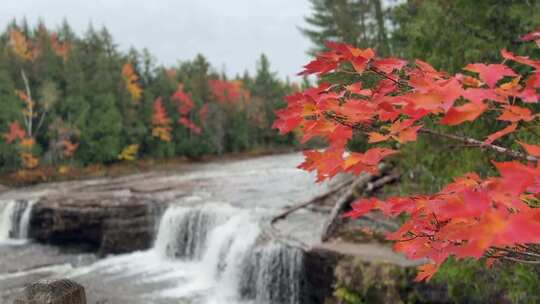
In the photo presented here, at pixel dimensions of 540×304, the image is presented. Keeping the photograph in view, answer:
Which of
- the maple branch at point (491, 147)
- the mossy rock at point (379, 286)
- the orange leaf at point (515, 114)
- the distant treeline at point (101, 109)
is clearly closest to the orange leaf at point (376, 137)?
the maple branch at point (491, 147)

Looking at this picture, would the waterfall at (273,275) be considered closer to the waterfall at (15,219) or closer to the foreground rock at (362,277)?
the foreground rock at (362,277)

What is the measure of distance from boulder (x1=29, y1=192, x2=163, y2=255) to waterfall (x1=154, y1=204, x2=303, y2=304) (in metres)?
0.90

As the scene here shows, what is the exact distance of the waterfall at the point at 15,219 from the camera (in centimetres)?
1652

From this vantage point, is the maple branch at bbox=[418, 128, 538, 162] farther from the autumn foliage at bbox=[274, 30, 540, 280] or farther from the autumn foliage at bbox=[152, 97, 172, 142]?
the autumn foliage at bbox=[152, 97, 172, 142]

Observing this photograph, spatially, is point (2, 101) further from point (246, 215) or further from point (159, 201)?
point (246, 215)

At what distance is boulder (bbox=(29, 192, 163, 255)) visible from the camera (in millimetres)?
14594

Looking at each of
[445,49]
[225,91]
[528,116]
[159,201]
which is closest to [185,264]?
[159,201]

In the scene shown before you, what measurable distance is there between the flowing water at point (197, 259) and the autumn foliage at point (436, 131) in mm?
7220

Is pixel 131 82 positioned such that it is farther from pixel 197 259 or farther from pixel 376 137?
pixel 376 137

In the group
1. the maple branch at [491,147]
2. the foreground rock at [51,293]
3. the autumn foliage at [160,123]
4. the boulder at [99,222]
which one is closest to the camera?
the maple branch at [491,147]

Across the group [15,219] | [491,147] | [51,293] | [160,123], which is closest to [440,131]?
[491,147]

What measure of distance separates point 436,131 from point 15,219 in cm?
1853

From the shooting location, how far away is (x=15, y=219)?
1695cm

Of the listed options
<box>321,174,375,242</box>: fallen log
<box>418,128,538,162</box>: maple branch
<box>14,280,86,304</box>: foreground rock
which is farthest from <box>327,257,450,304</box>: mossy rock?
<box>14,280,86,304</box>: foreground rock
